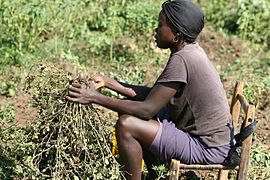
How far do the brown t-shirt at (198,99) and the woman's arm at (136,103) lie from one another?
0.21ft

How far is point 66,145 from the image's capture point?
3969 mm

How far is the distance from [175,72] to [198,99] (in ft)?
0.83

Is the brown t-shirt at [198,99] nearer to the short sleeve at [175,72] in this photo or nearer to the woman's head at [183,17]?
the short sleeve at [175,72]

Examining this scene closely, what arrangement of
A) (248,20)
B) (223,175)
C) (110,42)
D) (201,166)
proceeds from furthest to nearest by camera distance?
(248,20) → (110,42) → (223,175) → (201,166)

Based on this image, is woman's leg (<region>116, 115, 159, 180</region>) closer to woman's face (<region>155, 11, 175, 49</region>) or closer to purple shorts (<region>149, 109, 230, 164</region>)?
purple shorts (<region>149, 109, 230, 164</region>)

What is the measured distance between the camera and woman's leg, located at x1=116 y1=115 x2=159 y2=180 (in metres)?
3.95

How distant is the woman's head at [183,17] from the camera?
3971mm

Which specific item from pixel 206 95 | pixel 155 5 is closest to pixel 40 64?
pixel 206 95

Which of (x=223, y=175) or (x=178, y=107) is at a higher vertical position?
Answer: (x=178, y=107)

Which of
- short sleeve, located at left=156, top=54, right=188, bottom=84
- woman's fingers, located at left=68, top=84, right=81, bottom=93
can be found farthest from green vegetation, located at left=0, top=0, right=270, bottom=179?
short sleeve, located at left=156, top=54, right=188, bottom=84

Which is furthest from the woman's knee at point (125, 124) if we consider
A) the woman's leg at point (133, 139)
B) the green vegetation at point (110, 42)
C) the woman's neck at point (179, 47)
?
the green vegetation at point (110, 42)

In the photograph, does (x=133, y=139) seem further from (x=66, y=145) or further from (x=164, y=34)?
(x=164, y=34)

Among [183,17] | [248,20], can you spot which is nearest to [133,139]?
[183,17]

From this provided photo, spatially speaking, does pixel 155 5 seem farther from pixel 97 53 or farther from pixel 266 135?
pixel 266 135
